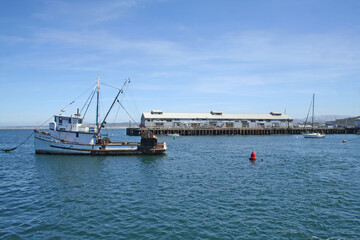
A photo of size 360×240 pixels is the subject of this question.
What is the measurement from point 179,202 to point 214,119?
9722cm

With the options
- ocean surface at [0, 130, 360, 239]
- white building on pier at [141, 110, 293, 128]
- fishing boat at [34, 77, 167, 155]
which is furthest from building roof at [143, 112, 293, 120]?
ocean surface at [0, 130, 360, 239]

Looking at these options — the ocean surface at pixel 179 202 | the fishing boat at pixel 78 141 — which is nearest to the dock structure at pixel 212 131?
the fishing boat at pixel 78 141

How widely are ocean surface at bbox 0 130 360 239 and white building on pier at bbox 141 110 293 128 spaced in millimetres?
75173

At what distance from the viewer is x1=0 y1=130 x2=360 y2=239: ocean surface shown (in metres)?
13.7

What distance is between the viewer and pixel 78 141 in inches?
1635

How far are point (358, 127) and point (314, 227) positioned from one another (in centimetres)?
13901

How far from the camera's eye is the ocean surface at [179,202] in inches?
541

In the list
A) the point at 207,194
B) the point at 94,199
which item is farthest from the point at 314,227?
the point at 94,199

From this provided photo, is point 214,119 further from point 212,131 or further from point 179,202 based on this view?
point 179,202

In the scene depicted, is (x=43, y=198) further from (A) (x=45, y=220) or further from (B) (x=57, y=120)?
(B) (x=57, y=120)

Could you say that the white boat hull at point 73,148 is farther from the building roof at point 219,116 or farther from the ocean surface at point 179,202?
the building roof at point 219,116

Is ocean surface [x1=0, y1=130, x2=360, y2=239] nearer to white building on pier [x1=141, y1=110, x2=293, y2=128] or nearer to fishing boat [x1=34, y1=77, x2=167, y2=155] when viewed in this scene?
fishing boat [x1=34, y1=77, x2=167, y2=155]

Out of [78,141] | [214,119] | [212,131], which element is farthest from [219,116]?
[78,141]

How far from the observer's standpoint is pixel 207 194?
20047mm
